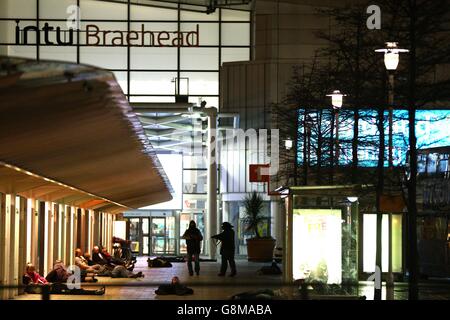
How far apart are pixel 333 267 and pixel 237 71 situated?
126 feet

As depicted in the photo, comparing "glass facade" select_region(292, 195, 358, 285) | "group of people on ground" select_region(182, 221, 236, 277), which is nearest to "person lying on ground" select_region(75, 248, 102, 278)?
"group of people on ground" select_region(182, 221, 236, 277)

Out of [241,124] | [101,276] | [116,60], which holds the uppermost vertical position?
[116,60]

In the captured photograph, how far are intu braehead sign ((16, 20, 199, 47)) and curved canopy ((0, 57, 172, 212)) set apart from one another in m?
34.6

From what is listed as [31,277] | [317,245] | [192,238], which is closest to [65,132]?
[317,245]

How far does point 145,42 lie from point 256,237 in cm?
1666

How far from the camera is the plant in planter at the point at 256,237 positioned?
54.6 meters

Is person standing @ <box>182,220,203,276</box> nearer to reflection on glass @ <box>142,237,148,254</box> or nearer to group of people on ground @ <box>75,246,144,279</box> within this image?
group of people on ground @ <box>75,246,144,279</box>

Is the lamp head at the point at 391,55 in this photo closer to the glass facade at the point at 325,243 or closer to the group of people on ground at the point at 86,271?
the glass facade at the point at 325,243

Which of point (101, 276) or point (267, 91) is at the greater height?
point (267, 91)

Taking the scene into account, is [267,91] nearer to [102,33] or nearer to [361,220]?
[102,33]

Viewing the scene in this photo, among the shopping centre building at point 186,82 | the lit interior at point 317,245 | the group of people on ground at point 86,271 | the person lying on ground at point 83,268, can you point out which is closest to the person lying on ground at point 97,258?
the group of people on ground at point 86,271

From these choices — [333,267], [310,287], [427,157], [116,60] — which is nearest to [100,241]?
[427,157]

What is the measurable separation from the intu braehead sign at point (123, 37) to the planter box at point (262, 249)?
52.4 ft
